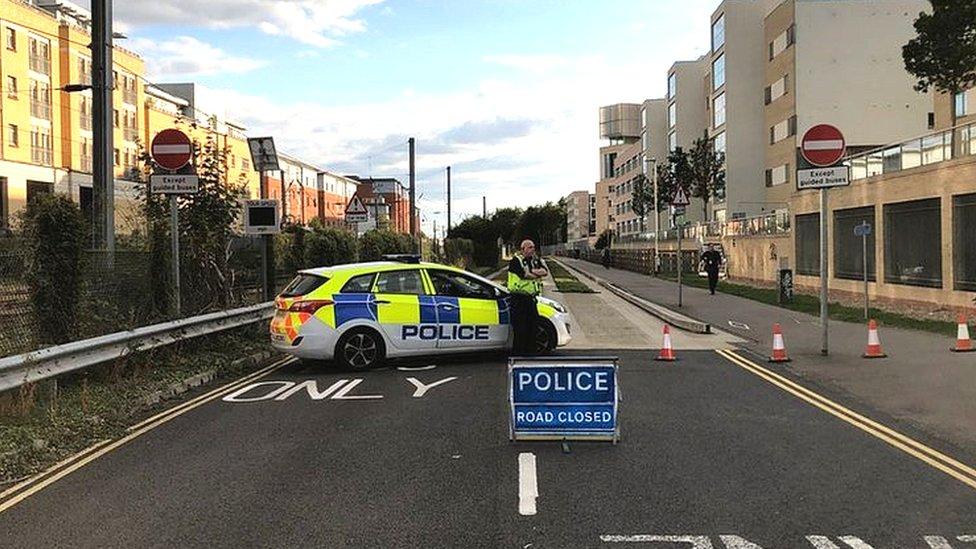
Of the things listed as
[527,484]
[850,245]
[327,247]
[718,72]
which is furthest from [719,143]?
[527,484]

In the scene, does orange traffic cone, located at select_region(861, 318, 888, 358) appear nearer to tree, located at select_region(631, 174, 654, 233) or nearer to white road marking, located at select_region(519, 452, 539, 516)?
white road marking, located at select_region(519, 452, 539, 516)

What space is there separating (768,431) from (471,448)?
2.79 m

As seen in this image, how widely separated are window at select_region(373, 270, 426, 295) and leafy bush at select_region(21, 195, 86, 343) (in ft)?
12.5

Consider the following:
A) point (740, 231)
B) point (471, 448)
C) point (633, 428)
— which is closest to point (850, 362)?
point (633, 428)

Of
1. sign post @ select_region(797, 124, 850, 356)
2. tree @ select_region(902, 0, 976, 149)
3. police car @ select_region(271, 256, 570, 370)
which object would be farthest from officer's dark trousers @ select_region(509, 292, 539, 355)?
tree @ select_region(902, 0, 976, 149)

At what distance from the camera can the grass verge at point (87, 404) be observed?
23.8ft

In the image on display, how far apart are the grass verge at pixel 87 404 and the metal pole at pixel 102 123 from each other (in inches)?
77.4

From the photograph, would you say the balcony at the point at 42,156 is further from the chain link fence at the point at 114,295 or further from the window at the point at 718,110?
the window at the point at 718,110

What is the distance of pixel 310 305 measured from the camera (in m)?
11.8

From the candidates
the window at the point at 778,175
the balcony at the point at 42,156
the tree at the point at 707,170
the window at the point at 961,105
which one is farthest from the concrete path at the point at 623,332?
the balcony at the point at 42,156

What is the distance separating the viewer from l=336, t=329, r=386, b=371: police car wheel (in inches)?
470

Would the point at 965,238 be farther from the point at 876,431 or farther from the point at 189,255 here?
the point at 189,255

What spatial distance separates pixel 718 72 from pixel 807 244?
36.1 meters

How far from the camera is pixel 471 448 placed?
24.1ft
